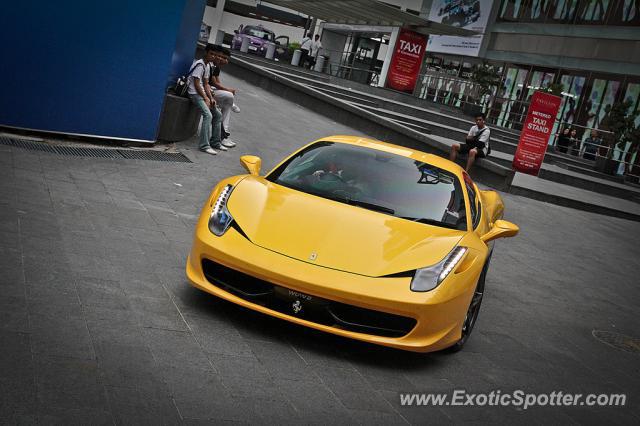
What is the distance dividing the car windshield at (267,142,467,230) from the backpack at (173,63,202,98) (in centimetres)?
615

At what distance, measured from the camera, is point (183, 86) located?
12.6m

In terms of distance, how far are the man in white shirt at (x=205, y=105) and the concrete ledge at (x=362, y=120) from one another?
735 centimetres

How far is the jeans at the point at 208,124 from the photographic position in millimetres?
12320

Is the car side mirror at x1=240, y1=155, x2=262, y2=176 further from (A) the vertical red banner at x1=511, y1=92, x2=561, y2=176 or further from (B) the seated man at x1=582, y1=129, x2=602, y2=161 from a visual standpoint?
(B) the seated man at x1=582, y1=129, x2=602, y2=161

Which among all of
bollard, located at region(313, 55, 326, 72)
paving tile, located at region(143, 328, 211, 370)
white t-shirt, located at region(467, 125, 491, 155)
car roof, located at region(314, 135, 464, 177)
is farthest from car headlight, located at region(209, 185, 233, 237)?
bollard, located at region(313, 55, 326, 72)

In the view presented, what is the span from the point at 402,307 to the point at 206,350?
118 cm

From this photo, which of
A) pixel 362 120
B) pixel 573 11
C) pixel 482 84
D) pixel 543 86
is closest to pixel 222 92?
pixel 362 120

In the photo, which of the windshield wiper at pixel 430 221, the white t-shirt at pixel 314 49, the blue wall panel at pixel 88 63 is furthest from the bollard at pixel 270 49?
the windshield wiper at pixel 430 221

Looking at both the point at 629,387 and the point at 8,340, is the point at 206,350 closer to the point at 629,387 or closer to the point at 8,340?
the point at 8,340

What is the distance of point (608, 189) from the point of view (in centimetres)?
2341

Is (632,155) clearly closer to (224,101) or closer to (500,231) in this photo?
(224,101)

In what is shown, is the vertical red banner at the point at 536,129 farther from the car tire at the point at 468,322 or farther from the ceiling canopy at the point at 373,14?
the car tire at the point at 468,322

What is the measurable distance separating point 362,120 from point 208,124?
10.4 metres

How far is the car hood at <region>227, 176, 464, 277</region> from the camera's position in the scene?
208 inches
